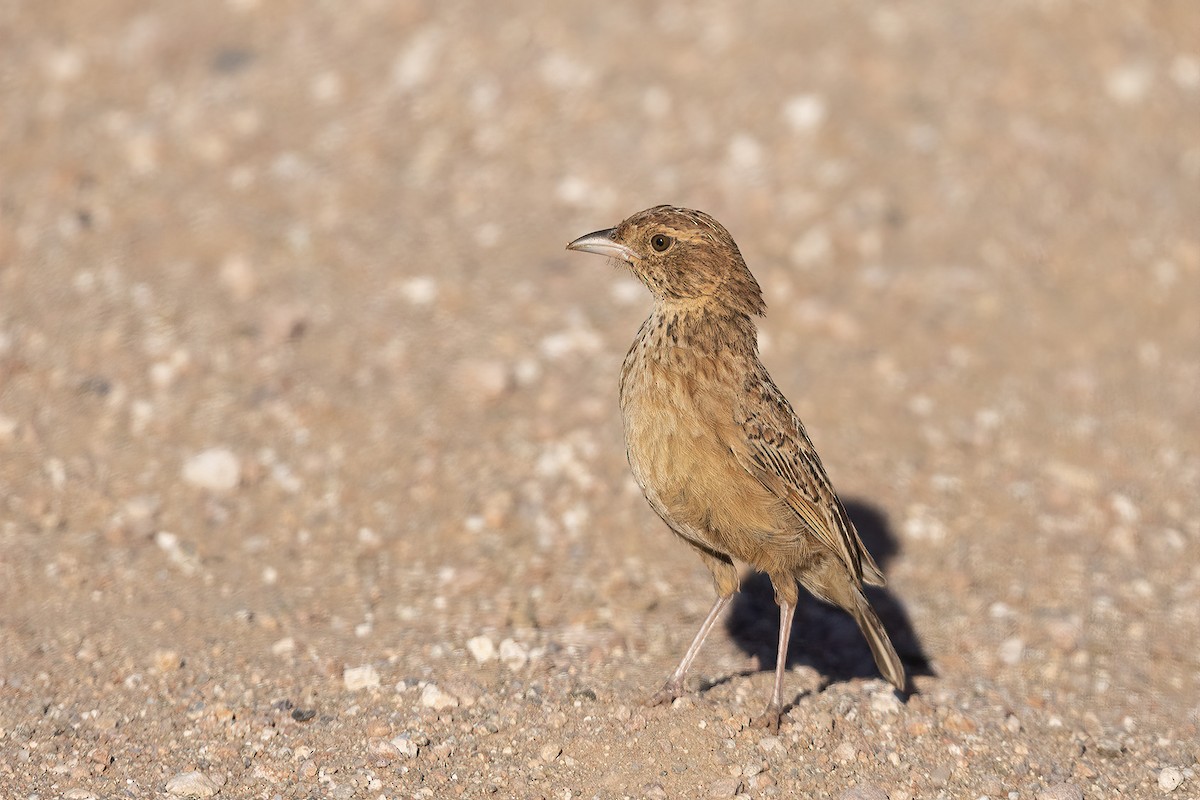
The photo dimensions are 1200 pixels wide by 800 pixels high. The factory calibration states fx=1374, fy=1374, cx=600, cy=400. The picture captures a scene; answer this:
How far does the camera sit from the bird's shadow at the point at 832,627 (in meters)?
6.61

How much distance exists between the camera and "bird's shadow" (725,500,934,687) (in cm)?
661

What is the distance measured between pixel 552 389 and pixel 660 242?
235 cm

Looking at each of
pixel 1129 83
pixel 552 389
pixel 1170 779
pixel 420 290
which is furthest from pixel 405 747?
pixel 1129 83

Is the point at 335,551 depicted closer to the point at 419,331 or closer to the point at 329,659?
the point at 329,659

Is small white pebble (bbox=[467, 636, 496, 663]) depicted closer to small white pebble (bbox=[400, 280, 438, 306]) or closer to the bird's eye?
the bird's eye

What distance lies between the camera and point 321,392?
7.80 metres

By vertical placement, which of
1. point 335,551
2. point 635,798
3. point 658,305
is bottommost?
point 335,551

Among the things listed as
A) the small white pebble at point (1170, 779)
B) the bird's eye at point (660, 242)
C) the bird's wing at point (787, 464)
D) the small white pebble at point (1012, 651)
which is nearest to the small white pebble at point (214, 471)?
the bird's eye at point (660, 242)

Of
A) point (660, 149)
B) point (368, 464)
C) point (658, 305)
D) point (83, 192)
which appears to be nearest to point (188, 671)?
point (368, 464)

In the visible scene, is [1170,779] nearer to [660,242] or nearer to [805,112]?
[660,242]

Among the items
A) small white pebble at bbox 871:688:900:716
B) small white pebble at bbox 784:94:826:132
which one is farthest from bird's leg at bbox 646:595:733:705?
small white pebble at bbox 784:94:826:132

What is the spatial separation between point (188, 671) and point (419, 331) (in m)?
2.94

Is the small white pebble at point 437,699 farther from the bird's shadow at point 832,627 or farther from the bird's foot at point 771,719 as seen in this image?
the bird's shadow at point 832,627

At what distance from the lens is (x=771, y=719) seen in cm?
566
